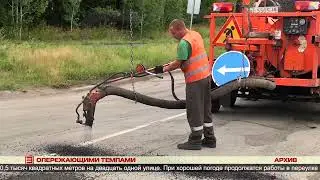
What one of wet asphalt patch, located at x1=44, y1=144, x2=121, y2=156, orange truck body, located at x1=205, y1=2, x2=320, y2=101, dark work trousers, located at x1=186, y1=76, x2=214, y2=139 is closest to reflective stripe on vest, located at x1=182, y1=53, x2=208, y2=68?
dark work trousers, located at x1=186, y1=76, x2=214, y2=139

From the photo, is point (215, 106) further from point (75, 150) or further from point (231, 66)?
point (75, 150)

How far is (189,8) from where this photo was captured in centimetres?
1886

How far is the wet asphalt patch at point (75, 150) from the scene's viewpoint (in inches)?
273

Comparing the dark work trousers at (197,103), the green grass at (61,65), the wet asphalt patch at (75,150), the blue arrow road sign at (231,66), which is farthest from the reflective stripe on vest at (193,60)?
the green grass at (61,65)

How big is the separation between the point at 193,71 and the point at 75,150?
5.86 ft

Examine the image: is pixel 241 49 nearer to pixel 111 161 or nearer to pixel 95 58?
pixel 111 161

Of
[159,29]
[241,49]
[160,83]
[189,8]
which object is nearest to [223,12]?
[241,49]

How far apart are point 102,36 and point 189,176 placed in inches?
1402

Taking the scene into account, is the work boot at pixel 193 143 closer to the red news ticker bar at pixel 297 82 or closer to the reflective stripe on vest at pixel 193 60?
the reflective stripe on vest at pixel 193 60

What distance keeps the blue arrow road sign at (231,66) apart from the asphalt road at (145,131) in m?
0.77

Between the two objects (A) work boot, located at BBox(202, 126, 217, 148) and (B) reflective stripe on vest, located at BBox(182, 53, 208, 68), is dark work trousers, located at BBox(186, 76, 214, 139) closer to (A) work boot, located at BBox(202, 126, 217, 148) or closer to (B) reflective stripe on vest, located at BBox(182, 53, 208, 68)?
(A) work boot, located at BBox(202, 126, 217, 148)

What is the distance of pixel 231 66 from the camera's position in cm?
898

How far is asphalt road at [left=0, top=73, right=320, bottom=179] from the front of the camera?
23.1 ft

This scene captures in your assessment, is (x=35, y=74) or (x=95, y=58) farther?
(x=95, y=58)
